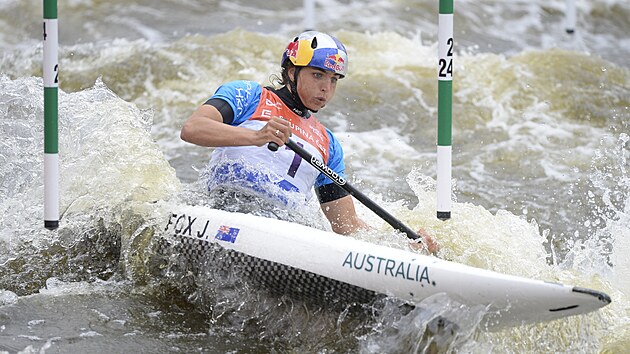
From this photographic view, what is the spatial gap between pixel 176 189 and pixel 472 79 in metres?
5.36

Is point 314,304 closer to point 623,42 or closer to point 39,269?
point 39,269

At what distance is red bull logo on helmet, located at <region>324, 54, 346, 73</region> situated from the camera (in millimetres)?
4711

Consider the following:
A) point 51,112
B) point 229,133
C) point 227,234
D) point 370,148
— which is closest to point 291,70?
point 229,133

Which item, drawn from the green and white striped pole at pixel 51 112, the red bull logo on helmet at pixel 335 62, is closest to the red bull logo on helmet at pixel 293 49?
the red bull logo on helmet at pixel 335 62

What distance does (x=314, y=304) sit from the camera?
14.1 ft

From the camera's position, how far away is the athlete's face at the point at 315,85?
4758mm

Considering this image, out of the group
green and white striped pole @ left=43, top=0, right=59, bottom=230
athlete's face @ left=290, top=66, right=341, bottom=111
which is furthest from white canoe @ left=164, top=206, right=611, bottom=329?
athlete's face @ left=290, top=66, right=341, bottom=111

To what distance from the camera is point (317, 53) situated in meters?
4.70

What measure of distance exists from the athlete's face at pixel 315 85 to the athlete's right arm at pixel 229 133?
41 cm

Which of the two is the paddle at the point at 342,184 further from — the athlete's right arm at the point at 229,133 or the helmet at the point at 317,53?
the helmet at the point at 317,53

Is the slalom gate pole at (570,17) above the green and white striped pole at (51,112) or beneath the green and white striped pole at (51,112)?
beneath

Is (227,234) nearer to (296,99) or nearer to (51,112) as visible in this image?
(296,99)

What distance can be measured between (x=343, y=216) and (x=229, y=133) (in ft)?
2.80

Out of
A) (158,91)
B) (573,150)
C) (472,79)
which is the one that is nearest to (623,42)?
(472,79)
